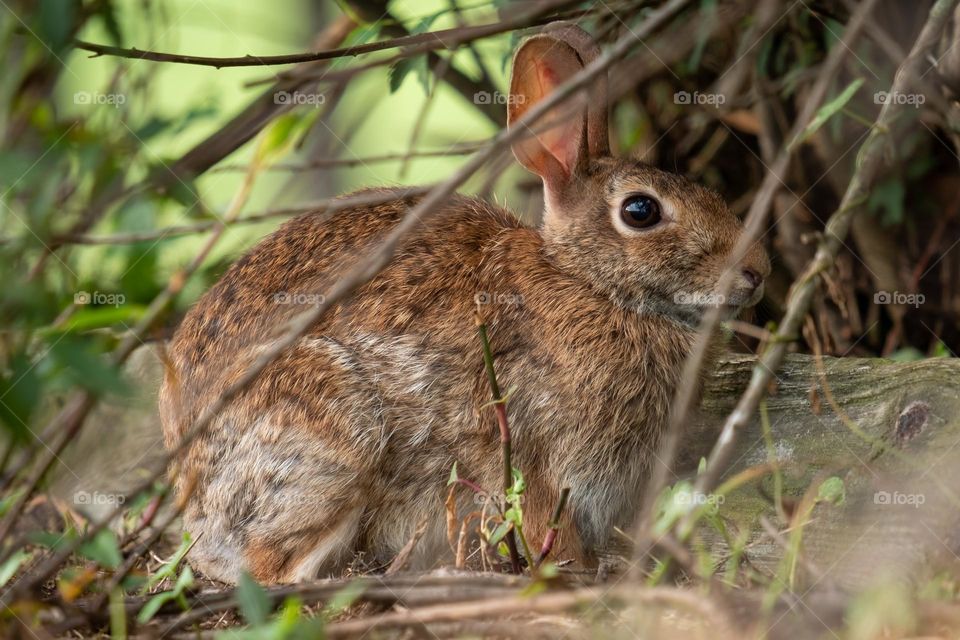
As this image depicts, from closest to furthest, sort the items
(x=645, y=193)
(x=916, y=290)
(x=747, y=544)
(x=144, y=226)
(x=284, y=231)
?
(x=144, y=226) < (x=747, y=544) < (x=645, y=193) < (x=284, y=231) < (x=916, y=290)

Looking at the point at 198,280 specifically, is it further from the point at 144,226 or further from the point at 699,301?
the point at 699,301

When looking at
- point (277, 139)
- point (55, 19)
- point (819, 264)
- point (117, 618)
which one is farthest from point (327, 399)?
point (819, 264)

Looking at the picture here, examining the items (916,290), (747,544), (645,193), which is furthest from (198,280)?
(916,290)

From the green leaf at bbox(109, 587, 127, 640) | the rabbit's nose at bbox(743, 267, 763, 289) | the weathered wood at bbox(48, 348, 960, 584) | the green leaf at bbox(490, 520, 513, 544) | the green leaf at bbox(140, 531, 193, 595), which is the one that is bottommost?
the green leaf at bbox(140, 531, 193, 595)

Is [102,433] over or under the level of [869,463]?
under

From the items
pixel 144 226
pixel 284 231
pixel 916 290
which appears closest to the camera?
pixel 144 226

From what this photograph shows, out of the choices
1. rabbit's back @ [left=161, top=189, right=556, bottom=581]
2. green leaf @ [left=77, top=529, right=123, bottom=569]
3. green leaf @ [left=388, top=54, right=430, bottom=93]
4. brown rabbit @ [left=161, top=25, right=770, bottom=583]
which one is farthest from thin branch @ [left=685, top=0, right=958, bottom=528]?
green leaf @ [left=388, top=54, right=430, bottom=93]

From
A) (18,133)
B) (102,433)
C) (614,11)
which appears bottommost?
(102,433)

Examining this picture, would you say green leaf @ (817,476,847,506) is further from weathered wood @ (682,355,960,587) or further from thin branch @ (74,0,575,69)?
thin branch @ (74,0,575,69)
